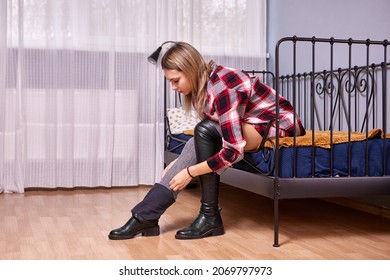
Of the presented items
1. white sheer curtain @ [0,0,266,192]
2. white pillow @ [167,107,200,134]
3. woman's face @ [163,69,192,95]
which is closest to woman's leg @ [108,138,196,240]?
woman's face @ [163,69,192,95]

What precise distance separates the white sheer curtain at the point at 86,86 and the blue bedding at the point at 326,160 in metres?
1.54

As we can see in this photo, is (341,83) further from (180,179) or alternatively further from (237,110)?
(180,179)

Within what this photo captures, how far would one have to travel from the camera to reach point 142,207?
2271mm

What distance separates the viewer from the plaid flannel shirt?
214cm

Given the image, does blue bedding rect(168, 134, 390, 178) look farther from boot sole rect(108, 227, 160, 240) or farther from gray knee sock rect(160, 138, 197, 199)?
boot sole rect(108, 227, 160, 240)

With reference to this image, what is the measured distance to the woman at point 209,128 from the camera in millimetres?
2160

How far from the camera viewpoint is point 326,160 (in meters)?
2.31

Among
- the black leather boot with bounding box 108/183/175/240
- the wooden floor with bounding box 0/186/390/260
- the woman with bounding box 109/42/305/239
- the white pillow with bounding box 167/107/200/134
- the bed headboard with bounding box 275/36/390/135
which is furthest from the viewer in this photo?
the white pillow with bounding box 167/107/200/134

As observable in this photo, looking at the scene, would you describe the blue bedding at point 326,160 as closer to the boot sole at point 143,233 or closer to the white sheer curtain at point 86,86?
the boot sole at point 143,233

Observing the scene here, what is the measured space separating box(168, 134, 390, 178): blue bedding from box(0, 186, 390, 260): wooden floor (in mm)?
249

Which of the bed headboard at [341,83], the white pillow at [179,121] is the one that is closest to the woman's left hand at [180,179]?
the bed headboard at [341,83]
